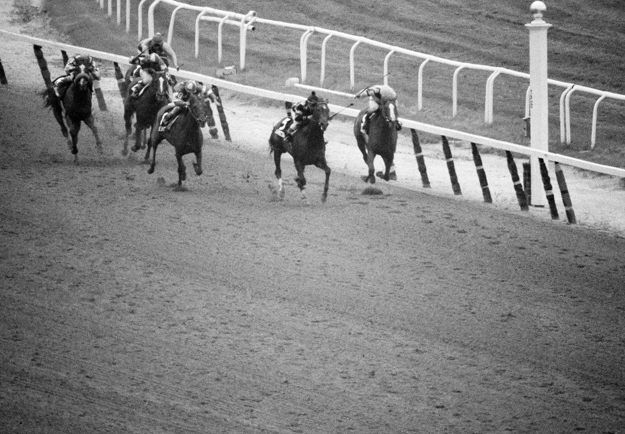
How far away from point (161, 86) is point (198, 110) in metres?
1.88

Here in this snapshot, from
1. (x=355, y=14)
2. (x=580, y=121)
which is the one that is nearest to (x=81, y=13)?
(x=355, y=14)

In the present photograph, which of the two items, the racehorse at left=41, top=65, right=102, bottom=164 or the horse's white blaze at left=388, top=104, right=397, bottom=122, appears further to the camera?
the racehorse at left=41, top=65, right=102, bottom=164

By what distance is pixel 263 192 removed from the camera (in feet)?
47.3

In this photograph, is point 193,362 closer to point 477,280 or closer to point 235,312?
point 235,312

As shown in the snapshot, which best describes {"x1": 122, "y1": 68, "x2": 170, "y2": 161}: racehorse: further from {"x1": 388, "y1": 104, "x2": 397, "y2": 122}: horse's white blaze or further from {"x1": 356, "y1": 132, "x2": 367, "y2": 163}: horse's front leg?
{"x1": 388, "y1": 104, "x2": 397, "y2": 122}: horse's white blaze

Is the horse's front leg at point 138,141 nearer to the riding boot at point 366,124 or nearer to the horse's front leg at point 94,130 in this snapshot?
the horse's front leg at point 94,130

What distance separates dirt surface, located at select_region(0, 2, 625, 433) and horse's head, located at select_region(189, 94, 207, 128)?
3.15 ft

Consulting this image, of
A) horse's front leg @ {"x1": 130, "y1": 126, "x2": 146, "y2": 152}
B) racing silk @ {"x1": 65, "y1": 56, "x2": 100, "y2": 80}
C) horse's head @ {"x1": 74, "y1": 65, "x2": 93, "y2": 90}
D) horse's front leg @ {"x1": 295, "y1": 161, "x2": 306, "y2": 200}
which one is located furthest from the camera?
horse's front leg @ {"x1": 130, "y1": 126, "x2": 146, "y2": 152}

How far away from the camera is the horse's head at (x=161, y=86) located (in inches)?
620

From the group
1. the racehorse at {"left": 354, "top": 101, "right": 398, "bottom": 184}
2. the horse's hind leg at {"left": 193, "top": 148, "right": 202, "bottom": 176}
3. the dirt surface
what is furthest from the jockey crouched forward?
the racehorse at {"left": 354, "top": 101, "right": 398, "bottom": 184}

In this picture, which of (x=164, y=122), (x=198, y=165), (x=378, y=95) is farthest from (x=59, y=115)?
(x=378, y=95)

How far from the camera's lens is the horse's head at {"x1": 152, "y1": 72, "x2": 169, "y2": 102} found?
1574 centimetres

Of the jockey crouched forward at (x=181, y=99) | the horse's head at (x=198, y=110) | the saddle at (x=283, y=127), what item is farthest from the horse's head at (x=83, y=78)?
the saddle at (x=283, y=127)

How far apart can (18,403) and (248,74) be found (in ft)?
49.7
